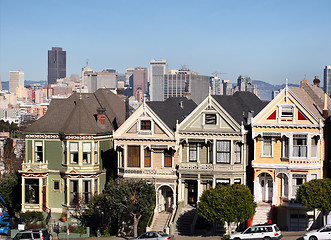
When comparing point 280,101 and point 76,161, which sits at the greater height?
point 280,101

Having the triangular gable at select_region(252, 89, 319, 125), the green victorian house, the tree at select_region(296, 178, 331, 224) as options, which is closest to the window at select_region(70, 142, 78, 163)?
the green victorian house

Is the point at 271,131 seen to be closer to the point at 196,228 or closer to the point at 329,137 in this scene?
the point at 329,137

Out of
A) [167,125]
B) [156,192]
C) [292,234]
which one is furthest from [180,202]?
[292,234]

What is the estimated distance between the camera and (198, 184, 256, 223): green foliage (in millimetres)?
45406

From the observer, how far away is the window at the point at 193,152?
51469 mm

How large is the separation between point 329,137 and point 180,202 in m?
12.2

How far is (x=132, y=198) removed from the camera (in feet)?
160

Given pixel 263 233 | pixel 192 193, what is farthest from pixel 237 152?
pixel 263 233

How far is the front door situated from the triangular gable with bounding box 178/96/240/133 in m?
4.40

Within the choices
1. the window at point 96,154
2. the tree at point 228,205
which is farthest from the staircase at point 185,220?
the window at point 96,154

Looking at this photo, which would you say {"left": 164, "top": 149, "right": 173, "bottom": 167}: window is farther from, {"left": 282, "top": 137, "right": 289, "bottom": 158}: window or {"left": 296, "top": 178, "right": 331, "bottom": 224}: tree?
{"left": 296, "top": 178, "right": 331, "bottom": 224}: tree

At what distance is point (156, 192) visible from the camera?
51.5 metres

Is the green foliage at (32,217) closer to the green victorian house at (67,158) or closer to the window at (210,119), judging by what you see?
the green victorian house at (67,158)

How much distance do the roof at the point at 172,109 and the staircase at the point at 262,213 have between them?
29.2 feet
